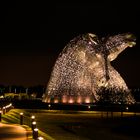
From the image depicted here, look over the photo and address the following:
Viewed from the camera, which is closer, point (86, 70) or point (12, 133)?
point (12, 133)

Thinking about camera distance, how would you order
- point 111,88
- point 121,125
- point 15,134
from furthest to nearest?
point 111,88
point 121,125
point 15,134

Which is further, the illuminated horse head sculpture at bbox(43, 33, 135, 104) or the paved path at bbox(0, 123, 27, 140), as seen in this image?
the illuminated horse head sculpture at bbox(43, 33, 135, 104)

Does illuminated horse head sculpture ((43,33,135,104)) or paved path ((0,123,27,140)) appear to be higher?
illuminated horse head sculpture ((43,33,135,104))

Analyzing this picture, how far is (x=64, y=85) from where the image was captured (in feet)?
178

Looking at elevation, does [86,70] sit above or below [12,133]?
above

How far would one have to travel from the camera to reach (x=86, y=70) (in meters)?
54.2

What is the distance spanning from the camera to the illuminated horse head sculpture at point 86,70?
176 ft

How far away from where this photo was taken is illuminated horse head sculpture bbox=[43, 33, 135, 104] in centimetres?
5359

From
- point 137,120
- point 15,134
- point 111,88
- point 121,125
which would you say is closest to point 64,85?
point 111,88

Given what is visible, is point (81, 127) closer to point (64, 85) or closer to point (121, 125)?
point (121, 125)

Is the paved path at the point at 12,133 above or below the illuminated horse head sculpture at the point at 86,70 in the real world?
below

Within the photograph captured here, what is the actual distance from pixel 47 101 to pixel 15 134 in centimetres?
3672

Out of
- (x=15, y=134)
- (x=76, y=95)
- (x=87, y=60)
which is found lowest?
(x=15, y=134)

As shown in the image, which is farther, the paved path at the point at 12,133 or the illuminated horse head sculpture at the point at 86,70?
the illuminated horse head sculpture at the point at 86,70
